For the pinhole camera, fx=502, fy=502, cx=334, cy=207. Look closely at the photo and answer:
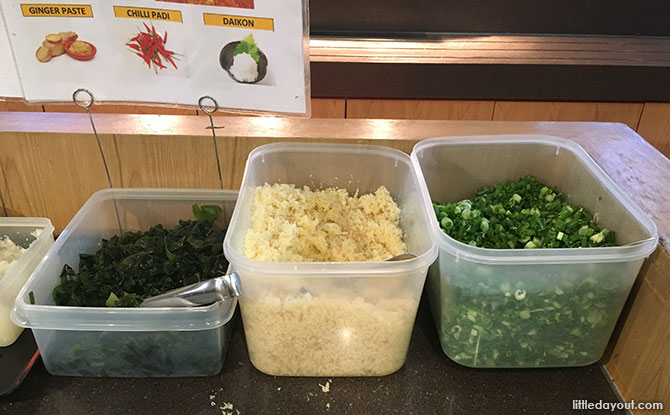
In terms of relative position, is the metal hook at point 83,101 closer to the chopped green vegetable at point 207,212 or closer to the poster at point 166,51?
the poster at point 166,51

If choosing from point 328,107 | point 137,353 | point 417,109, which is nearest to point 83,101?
point 137,353

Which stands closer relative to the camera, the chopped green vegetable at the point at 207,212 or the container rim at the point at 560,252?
the container rim at the point at 560,252

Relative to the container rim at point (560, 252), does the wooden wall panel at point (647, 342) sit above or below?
below

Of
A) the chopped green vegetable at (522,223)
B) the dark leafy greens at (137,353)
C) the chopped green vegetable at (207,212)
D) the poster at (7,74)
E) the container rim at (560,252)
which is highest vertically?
the poster at (7,74)

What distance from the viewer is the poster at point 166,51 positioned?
84cm

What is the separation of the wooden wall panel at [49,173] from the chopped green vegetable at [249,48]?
0.44 m

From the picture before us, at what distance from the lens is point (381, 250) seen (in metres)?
0.96

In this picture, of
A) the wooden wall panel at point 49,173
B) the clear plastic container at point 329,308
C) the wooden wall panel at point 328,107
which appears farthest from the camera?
the wooden wall panel at point 328,107

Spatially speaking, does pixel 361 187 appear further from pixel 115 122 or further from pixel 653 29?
pixel 653 29

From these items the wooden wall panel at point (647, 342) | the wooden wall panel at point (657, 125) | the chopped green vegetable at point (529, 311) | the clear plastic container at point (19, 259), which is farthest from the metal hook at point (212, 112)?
the wooden wall panel at point (657, 125)

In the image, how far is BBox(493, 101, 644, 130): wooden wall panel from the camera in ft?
7.84

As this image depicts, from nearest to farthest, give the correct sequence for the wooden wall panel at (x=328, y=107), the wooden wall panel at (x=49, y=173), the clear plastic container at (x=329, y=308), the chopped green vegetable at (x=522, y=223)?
the clear plastic container at (x=329, y=308) → the chopped green vegetable at (x=522, y=223) → the wooden wall panel at (x=49, y=173) → the wooden wall panel at (x=328, y=107)

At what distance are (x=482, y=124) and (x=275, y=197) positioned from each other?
551 millimetres
